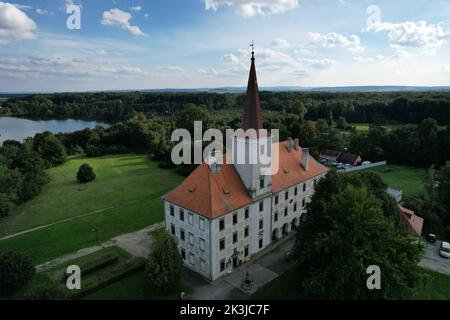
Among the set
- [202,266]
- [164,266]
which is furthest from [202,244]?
[164,266]

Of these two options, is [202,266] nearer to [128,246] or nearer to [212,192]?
[212,192]

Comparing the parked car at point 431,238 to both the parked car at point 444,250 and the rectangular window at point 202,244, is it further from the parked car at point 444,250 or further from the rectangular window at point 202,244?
the rectangular window at point 202,244

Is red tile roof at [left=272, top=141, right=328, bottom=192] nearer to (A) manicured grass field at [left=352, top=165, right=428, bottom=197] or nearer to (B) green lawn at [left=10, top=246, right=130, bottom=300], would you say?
(B) green lawn at [left=10, top=246, right=130, bottom=300]

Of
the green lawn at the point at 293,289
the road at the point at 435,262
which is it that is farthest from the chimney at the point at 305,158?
the road at the point at 435,262

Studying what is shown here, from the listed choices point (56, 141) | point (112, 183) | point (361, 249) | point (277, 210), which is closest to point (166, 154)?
point (112, 183)

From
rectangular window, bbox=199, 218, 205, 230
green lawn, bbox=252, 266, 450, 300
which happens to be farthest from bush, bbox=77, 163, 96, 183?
green lawn, bbox=252, 266, 450, 300
